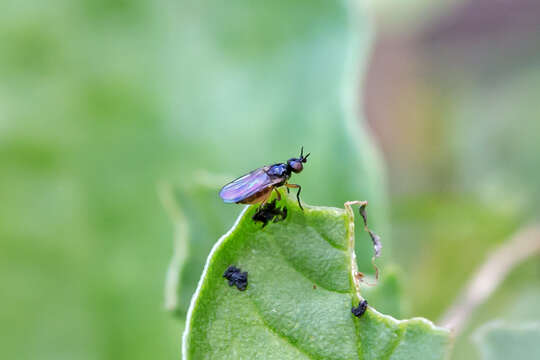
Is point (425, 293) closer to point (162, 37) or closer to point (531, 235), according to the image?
point (531, 235)

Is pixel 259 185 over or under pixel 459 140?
under

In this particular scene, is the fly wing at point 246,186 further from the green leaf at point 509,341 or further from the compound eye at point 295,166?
the green leaf at point 509,341

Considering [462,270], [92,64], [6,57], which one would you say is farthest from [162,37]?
[462,270]

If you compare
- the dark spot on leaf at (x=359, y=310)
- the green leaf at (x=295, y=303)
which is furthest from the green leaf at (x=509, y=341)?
the dark spot on leaf at (x=359, y=310)

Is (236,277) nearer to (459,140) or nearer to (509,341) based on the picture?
(509,341)

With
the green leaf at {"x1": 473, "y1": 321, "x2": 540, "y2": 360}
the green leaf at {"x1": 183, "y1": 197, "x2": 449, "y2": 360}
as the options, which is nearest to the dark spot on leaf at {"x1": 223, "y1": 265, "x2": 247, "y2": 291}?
the green leaf at {"x1": 183, "y1": 197, "x2": 449, "y2": 360}

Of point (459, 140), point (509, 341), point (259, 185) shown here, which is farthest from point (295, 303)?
point (459, 140)

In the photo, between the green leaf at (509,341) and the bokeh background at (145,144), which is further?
the bokeh background at (145,144)
